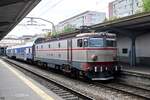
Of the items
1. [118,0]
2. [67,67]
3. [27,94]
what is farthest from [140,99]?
[118,0]

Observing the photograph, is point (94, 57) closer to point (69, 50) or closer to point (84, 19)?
point (69, 50)

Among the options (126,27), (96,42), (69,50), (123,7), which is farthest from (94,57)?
(123,7)

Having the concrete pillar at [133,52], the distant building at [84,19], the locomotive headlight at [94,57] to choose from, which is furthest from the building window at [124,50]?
the distant building at [84,19]

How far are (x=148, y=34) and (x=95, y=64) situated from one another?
8514 millimetres

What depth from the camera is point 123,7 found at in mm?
115125

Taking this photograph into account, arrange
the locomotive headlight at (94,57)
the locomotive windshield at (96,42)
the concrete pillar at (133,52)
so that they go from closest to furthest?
the locomotive headlight at (94,57), the locomotive windshield at (96,42), the concrete pillar at (133,52)

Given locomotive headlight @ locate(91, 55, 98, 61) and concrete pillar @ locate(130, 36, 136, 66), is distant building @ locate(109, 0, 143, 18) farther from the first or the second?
locomotive headlight @ locate(91, 55, 98, 61)

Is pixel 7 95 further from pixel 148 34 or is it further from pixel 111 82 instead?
pixel 148 34

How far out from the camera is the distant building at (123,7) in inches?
4151

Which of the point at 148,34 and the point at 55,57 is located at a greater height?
the point at 148,34

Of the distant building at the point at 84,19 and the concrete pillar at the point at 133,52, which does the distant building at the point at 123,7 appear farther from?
the concrete pillar at the point at 133,52

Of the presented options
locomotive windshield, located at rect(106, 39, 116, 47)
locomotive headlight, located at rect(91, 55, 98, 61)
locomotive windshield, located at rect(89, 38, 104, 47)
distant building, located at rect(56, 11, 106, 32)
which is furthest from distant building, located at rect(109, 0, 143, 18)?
locomotive headlight, located at rect(91, 55, 98, 61)

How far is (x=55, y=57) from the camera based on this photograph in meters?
24.9

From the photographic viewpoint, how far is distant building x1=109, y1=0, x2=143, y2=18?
10544 centimetres
